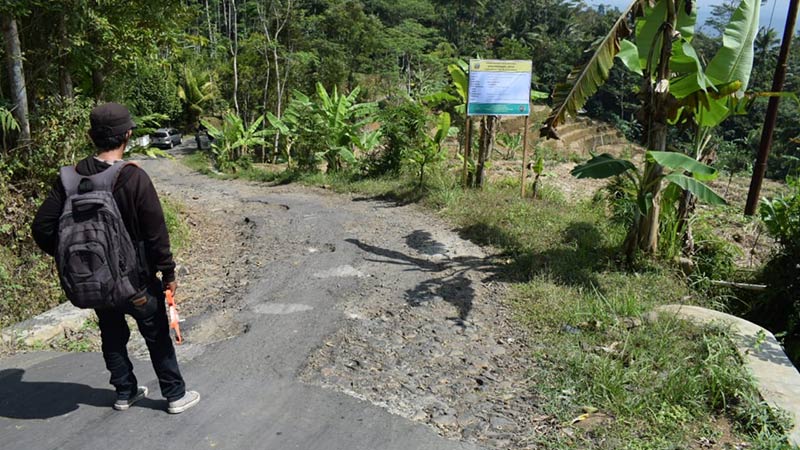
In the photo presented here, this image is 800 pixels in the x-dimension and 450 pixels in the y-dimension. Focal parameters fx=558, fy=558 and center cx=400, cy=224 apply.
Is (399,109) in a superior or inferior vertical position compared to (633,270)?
superior

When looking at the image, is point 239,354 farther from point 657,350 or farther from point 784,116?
point 784,116

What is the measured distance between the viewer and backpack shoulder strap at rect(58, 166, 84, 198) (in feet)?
9.07

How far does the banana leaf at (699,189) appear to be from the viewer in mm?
5045

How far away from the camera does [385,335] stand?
4551 millimetres

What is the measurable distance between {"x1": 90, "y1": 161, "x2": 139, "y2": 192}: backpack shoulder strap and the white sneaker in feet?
4.21

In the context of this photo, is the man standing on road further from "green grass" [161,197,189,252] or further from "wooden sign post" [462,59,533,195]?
"wooden sign post" [462,59,533,195]

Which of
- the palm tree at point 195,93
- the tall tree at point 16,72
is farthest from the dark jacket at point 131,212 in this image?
the palm tree at point 195,93

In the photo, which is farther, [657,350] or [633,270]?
[633,270]

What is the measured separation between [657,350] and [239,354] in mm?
3103

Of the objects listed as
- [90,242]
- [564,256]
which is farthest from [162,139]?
[90,242]

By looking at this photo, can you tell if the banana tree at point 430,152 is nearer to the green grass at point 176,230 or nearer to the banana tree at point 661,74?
the green grass at point 176,230

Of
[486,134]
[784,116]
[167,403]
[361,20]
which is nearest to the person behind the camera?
[167,403]

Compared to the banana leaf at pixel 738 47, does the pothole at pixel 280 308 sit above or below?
below

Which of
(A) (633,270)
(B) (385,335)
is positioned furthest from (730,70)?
(B) (385,335)
